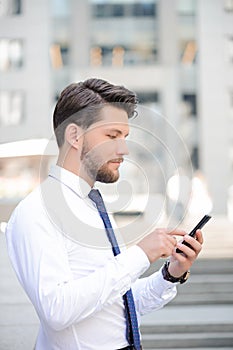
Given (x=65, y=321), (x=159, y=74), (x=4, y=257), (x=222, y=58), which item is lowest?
(x=159, y=74)

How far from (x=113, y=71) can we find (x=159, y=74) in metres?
1.61

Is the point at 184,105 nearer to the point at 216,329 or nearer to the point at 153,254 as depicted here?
the point at 216,329

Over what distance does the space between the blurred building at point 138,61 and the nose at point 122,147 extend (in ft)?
39.1

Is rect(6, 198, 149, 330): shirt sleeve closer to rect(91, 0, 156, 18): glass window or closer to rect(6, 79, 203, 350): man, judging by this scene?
rect(6, 79, 203, 350): man

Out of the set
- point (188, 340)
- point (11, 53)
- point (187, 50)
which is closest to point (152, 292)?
point (188, 340)

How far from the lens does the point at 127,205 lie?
971mm

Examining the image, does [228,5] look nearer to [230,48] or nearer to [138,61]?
[230,48]

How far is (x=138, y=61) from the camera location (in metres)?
21.6

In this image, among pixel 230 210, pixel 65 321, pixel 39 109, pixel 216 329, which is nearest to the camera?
pixel 65 321

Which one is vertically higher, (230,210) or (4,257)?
(4,257)

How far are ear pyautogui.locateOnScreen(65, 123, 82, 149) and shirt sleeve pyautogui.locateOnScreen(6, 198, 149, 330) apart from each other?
0.43ft

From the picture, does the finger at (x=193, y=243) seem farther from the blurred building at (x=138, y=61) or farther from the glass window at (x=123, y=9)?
the glass window at (x=123, y=9)

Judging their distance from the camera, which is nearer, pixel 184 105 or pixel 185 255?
pixel 185 255

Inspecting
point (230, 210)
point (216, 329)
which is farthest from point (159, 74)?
point (216, 329)
